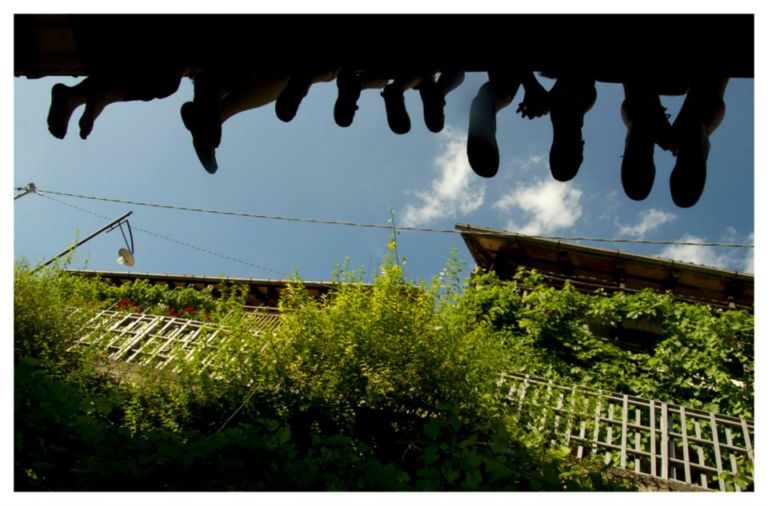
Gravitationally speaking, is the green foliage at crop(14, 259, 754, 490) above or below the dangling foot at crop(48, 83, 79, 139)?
below

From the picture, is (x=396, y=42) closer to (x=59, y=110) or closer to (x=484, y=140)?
(x=484, y=140)

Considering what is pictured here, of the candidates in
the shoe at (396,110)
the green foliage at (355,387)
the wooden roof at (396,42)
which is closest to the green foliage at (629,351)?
the green foliage at (355,387)

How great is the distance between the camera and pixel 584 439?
4.09 metres

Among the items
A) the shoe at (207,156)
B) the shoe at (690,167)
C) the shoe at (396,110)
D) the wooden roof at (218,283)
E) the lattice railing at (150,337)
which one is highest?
the shoe at (396,110)

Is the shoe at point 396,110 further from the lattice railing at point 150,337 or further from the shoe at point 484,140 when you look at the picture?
the lattice railing at point 150,337

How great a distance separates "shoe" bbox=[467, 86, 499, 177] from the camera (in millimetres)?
818

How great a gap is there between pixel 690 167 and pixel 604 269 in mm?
8086

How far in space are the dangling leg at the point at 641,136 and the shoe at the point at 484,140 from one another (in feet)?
0.64

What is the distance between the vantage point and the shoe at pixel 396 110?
0.87m

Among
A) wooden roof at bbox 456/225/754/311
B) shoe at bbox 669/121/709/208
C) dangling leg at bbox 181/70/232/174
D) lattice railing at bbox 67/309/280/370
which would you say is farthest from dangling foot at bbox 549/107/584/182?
wooden roof at bbox 456/225/754/311

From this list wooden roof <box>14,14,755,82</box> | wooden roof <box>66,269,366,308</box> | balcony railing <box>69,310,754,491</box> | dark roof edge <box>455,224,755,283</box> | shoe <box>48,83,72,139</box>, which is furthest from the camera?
wooden roof <box>66,269,366,308</box>

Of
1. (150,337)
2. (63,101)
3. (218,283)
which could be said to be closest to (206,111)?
(63,101)

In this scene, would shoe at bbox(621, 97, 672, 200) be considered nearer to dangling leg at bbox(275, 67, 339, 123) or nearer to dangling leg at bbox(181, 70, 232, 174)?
dangling leg at bbox(275, 67, 339, 123)

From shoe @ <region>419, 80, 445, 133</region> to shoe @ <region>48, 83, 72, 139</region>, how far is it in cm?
64
